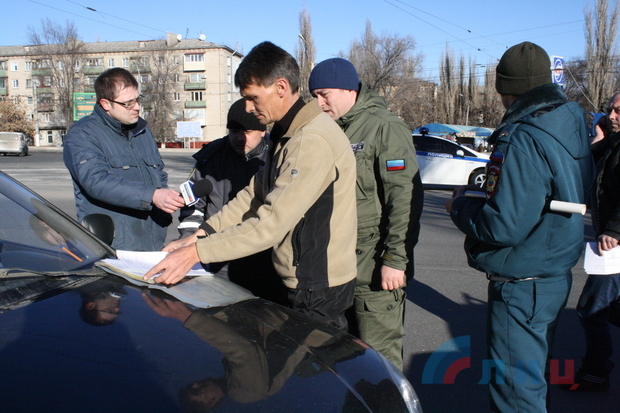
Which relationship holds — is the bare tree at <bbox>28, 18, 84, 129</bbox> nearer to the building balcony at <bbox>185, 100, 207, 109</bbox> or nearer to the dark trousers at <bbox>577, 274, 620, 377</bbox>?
the building balcony at <bbox>185, 100, 207, 109</bbox>

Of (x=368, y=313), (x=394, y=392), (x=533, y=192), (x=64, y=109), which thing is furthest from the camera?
(x=64, y=109)

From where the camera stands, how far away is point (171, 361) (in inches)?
59.0

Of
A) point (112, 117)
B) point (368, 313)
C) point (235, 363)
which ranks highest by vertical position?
point (112, 117)

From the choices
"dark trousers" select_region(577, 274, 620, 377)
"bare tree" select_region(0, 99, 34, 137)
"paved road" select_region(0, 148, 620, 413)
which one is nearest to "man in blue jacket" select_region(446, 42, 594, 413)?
"paved road" select_region(0, 148, 620, 413)

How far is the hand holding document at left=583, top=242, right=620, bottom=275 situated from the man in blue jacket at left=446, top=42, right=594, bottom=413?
511mm

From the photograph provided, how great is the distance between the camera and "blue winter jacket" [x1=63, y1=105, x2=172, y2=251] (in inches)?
124

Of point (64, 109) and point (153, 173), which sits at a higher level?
point (64, 109)

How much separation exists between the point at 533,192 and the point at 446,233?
7.03m

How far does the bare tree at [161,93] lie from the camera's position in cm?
6981

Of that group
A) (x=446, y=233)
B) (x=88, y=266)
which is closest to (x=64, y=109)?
(x=446, y=233)

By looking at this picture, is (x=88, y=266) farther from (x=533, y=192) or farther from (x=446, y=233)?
(x=446, y=233)

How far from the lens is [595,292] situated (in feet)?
10.7

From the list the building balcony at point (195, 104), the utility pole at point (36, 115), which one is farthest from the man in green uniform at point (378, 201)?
the utility pole at point (36, 115)

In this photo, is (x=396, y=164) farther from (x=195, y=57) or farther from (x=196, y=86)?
(x=195, y=57)
